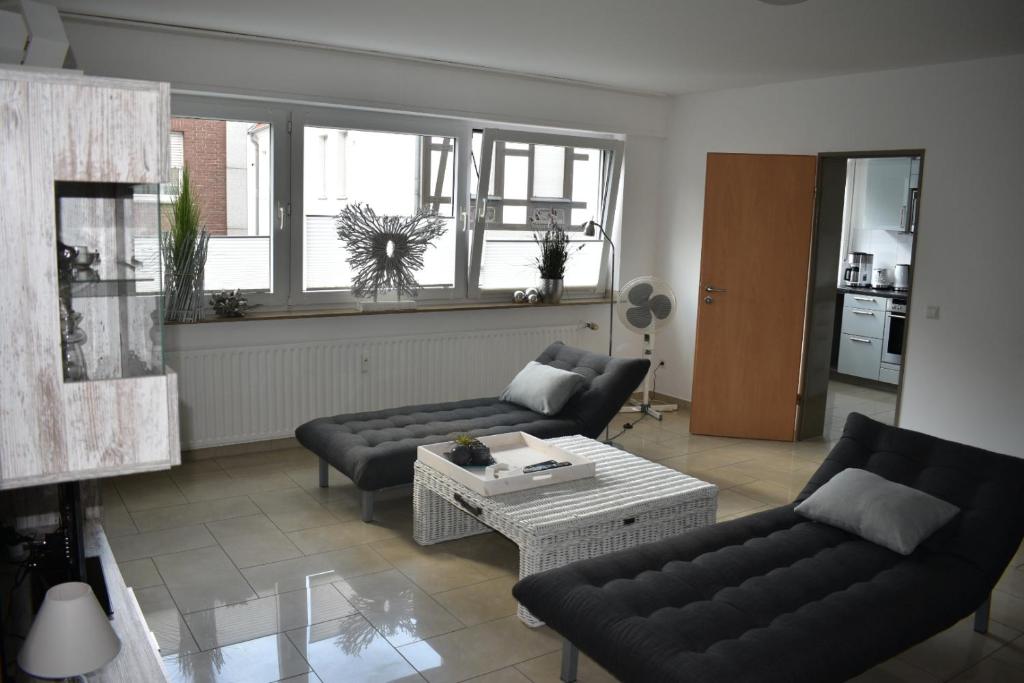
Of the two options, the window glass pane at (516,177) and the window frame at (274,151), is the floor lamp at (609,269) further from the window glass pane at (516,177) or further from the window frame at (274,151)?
the window frame at (274,151)

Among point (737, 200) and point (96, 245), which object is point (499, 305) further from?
point (96, 245)

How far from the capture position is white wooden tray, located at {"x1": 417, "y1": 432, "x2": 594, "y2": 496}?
363 cm

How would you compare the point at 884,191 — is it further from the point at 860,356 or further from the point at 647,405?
the point at 647,405

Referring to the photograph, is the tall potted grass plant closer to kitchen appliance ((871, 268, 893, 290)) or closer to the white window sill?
the white window sill

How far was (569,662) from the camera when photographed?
295 cm

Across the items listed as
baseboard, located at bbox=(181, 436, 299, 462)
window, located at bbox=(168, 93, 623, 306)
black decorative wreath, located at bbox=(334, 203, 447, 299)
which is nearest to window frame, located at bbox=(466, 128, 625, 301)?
window, located at bbox=(168, 93, 623, 306)

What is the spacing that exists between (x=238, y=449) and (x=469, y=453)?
7.27ft

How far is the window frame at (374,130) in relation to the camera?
217 inches

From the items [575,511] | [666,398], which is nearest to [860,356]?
[666,398]

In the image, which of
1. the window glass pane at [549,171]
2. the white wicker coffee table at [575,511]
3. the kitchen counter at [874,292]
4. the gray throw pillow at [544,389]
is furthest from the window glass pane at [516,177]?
the kitchen counter at [874,292]

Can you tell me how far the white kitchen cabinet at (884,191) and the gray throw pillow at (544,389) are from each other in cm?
465

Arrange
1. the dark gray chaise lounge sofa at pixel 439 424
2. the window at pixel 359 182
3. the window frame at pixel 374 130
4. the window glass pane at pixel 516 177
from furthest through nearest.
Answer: the window glass pane at pixel 516 177 < the window at pixel 359 182 < the window frame at pixel 374 130 < the dark gray chaise lounge sofa at pixel 439 424

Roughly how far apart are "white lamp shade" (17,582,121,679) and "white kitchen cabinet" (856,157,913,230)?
26.1 ft

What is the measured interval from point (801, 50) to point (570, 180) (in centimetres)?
228
